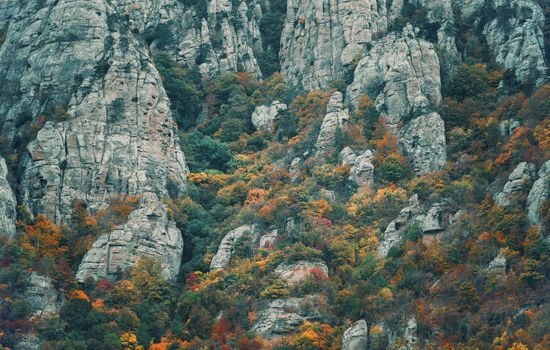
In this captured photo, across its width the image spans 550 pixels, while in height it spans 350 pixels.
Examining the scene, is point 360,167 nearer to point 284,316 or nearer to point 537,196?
point 284,316

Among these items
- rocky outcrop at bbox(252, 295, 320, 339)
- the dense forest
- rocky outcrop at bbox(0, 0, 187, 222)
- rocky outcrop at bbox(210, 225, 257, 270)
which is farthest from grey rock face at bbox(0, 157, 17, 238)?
rocky outcrop at bbox(252, 295, 320, 339)

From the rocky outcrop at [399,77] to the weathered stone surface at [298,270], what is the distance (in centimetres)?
1667

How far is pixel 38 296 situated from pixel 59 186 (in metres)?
12.3

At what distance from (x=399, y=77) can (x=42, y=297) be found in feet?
111

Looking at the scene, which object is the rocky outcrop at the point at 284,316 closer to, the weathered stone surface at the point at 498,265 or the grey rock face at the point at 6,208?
the weathered stone surface at the point at 498,265

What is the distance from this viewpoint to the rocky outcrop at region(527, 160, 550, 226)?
79.5 metres

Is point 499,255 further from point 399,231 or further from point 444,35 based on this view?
point 444,35

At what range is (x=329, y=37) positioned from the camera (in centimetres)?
10950

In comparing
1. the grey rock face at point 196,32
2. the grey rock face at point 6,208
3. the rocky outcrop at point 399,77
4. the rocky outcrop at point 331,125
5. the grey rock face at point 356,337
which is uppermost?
the grey rock face at point 196,32

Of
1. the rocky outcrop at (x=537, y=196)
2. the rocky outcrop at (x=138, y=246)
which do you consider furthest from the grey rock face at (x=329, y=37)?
the rocky outcrop at (x=537, y=196)

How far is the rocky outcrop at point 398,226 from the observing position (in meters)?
86.3

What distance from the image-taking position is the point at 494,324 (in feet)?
245

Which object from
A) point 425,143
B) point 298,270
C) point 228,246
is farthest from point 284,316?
point 425,143

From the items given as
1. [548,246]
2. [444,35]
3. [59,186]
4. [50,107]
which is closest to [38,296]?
[59,186]
